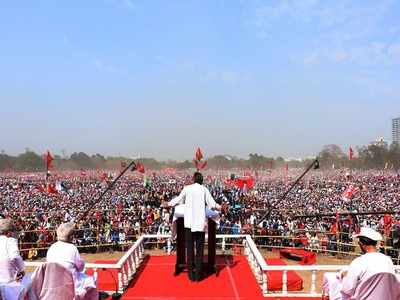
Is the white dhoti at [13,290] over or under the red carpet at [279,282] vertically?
over

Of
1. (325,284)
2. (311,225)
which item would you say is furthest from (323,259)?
(325,284)

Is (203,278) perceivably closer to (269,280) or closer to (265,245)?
(269,280)

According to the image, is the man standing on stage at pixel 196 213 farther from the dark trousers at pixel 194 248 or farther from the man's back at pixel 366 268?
the man's back at pixel 366 268

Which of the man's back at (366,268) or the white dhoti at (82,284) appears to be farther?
the white dhoti at (82,284)

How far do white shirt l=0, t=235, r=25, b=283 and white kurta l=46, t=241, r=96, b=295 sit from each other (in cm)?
33

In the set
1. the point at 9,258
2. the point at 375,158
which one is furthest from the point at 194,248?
the point at 375,158

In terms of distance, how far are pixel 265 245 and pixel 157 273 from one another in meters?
9.13

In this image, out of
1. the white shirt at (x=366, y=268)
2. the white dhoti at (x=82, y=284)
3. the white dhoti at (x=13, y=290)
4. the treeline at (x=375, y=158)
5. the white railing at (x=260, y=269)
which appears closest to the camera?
Answer: the white dhoti at (x=13, y=290)

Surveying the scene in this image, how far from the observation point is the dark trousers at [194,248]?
795 cm

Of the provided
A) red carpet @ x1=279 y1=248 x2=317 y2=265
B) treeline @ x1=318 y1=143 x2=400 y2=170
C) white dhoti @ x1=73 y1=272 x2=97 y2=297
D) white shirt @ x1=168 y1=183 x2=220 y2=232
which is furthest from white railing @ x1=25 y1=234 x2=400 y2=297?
treeline @ x1=318 y1=143 x2=400 y2=170

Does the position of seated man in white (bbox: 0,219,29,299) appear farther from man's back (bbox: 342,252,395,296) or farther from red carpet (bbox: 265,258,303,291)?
red carpet (bbox: 265,258,303,291)

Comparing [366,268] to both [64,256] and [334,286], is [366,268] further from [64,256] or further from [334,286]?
[64,256]

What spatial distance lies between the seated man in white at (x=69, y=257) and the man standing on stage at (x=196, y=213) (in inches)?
125

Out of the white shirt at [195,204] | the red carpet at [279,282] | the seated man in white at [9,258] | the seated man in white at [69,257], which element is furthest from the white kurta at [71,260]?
the red carpet at [279,282]
